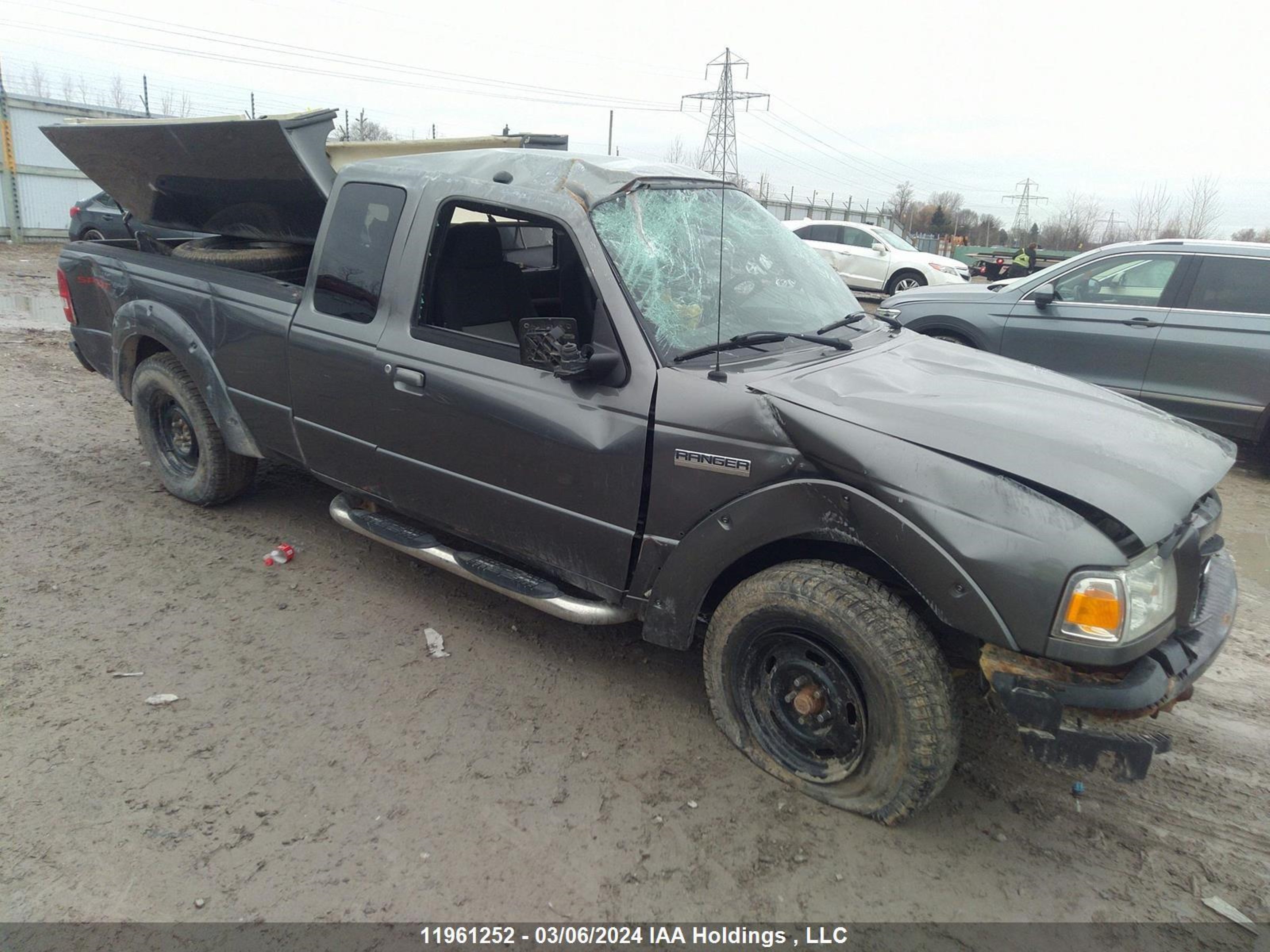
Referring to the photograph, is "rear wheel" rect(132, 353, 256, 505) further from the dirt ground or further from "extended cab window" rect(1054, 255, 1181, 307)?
"extended cab window" rect(1054, 255, 1181, 307)

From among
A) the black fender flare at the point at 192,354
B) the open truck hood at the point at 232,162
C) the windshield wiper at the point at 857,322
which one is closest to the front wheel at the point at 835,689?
the windshield wiper at the point at 857,322

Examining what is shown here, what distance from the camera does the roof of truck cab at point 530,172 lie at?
3.23 m

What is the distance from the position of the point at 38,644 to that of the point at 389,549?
1655 mm

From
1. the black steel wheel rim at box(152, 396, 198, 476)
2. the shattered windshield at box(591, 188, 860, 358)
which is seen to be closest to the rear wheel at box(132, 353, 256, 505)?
the black steel wheel rim at box(152, 396, 198, 476)

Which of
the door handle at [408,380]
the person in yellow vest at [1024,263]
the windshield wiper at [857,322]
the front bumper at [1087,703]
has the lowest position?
the front bumper at [1087,703]

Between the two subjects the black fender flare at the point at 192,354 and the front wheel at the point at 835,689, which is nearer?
the front wheel at the point at 835,689

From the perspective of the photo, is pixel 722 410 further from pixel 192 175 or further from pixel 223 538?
pixel 192 175

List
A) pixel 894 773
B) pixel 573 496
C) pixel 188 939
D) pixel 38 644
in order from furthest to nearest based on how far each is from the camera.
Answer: pixel 38 644 < pixel 573 496 < pixel 894 773 < pixel 188 939

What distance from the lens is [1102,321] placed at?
6.94 m

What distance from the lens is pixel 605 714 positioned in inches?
129

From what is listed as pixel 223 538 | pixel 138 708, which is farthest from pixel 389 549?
→ pixel 138 708

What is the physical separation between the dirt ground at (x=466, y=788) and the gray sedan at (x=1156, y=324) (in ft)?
9.88

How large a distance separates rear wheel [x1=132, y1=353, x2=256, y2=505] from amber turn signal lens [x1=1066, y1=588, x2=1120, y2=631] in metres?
4.25

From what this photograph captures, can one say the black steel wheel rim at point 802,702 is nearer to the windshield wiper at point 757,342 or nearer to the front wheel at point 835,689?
the front wheel at point 835,689
